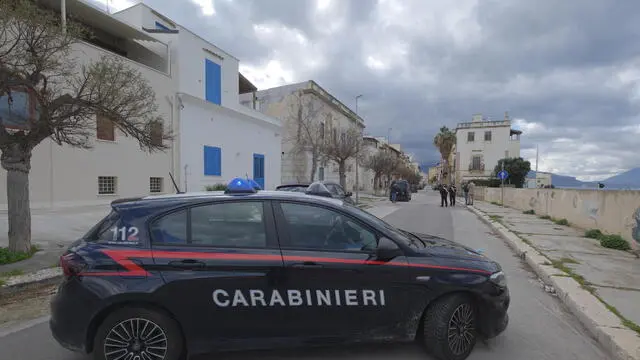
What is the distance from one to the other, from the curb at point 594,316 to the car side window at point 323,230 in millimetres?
2748

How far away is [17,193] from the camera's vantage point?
6793 millimetres

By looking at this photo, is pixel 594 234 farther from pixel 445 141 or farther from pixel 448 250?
pixel 445 141

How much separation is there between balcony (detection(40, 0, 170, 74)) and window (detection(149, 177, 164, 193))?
5679 millimetres

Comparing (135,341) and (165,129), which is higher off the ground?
(165,129)

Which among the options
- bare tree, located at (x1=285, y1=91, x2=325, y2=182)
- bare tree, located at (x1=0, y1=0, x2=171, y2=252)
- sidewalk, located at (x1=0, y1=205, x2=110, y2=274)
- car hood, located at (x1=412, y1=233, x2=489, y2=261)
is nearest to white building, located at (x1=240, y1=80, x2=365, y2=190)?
bare tree, located at (x1=285, y1=91, x2=325, y2=182)

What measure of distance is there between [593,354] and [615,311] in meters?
1.27

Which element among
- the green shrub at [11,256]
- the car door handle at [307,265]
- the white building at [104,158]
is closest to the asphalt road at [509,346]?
the car door handle at [307,265]

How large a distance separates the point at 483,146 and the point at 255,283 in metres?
65.8

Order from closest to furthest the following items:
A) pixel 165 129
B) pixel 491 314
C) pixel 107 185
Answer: pixel 491 314 < pixel 107 185 < pixel 165 129

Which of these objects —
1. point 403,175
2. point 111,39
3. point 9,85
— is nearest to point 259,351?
point 9,85

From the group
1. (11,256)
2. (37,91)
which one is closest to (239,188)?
(37,91)

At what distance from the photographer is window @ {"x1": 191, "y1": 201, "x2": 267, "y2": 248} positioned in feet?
10.4

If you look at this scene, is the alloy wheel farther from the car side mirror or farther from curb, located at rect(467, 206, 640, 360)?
curb, located at rect(467, 206, 640, 360)

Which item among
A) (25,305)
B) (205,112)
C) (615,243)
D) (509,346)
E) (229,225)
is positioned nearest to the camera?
(229,225)
